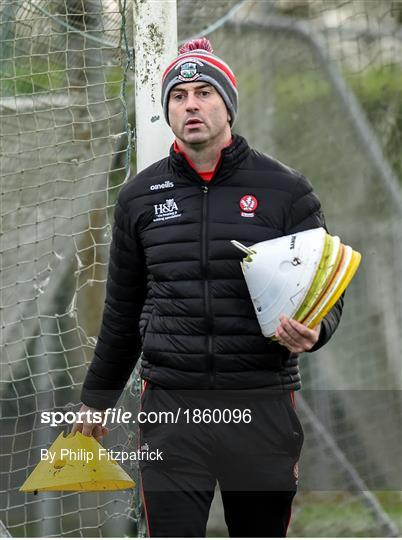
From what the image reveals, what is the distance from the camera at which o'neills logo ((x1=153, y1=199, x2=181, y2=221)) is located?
10.8 ft

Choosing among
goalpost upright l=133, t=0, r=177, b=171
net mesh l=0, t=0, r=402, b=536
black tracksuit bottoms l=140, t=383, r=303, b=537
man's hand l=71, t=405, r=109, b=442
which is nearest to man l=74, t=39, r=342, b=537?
black tracksuit bottoms l=140, t=383, r=303, b=537

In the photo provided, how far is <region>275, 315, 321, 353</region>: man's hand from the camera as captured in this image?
3.06m

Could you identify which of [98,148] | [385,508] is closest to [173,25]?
[98,148]

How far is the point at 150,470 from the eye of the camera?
10.6 feet

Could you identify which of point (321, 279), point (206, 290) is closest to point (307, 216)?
point (321, 279)

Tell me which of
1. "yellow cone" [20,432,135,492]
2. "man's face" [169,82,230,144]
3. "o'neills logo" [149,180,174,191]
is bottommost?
"yellow cone" [20,432,135,492]

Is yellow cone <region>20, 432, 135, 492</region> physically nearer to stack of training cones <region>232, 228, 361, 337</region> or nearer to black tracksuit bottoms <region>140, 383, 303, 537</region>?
black tracksuit bottoms <region>140, 383, 303, 537</region>

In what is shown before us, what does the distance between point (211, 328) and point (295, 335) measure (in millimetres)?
250

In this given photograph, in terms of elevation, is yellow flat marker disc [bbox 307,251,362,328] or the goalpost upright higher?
the goalpost upright

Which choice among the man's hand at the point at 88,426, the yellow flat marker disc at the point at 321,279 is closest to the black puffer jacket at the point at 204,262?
the yellow flat marker disc at the point at 321,279

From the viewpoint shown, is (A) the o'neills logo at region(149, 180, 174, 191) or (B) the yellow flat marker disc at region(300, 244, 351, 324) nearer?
(B) the yellow flat marker disc at region(300, 244, 351, 324)

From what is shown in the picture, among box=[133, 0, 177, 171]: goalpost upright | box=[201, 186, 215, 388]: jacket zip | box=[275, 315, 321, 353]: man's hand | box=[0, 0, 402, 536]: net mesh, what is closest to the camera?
box=[275, 315, 321, 353]: man's hand

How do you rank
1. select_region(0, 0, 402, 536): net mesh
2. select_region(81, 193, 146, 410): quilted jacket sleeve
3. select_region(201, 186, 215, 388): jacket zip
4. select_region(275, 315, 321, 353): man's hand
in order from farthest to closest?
select_region(0, 0, 402, 536): net mesh → select_region(81, 193, 146, 410): quilted jacket sleeve → select_region(201, 186, 215, 388): jacket zip → select_region(275, 315, 321, 353): man's hand

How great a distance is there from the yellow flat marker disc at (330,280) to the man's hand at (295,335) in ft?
0.17
